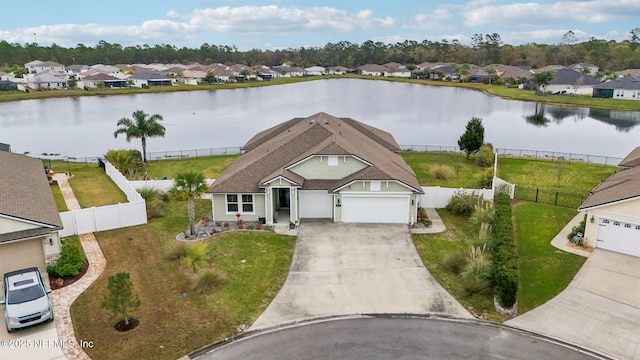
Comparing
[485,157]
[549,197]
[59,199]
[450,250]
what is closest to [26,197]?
[59,199]

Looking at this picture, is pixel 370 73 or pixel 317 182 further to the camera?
pixel 370 73

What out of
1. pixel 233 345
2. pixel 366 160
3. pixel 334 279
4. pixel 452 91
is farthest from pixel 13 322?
pixel 452 91

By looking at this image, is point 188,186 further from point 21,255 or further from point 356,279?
point 356,279

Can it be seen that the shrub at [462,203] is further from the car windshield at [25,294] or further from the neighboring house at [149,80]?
the neighboring house at [149,80]

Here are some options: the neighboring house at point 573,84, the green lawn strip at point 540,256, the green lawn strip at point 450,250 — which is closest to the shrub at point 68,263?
the green lawn strip at point 450,250

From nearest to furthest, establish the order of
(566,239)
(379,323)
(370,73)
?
(379,323), (566,239), (370,73)

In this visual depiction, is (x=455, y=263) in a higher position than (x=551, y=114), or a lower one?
lower

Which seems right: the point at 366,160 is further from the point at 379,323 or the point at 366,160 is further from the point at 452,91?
the point at 452,91
